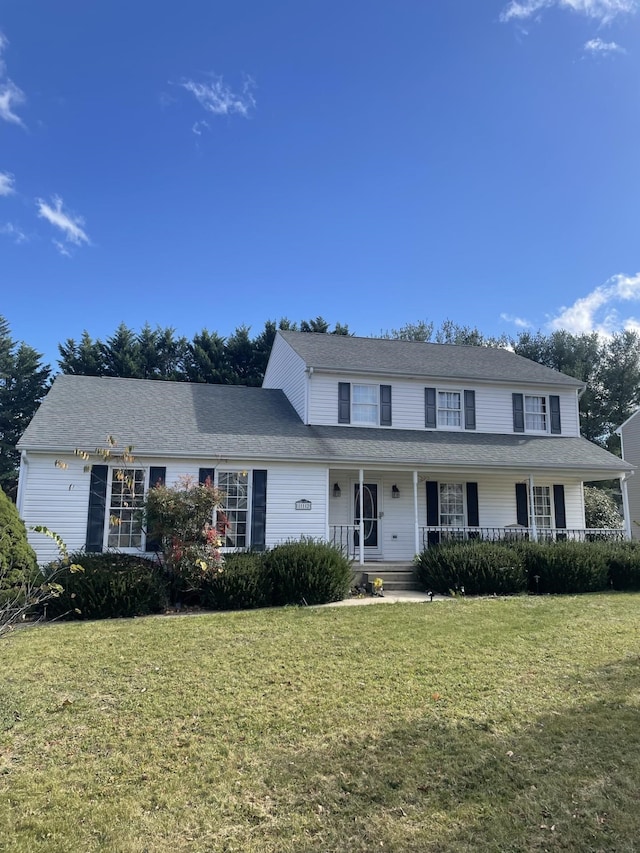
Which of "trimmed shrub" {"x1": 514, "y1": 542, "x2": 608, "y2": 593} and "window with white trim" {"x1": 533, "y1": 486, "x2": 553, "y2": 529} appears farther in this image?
"window with white trim" {"x1": 533, "y1": 486, "x2": 553, "y2": 529}

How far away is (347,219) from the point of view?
17.2 m

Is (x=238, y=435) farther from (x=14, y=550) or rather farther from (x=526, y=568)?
(x=526, y=568)

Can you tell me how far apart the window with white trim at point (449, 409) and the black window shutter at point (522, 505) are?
273 cm

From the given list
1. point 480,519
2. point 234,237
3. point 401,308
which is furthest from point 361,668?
point 401,308

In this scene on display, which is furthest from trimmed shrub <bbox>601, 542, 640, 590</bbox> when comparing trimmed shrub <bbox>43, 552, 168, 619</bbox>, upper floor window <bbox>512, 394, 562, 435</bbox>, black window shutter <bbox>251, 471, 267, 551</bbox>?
trimmed shrub <bbox>43, 552, 168, 619</bbox>

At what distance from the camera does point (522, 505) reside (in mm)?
17000

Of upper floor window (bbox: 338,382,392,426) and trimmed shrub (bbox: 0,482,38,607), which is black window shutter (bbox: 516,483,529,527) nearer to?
upper floor window (bbox: 338,382,392,426)

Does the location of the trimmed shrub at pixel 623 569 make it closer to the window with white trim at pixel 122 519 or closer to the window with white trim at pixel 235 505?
the window with white trim at pixel 235 505

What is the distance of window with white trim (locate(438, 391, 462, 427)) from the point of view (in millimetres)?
17516

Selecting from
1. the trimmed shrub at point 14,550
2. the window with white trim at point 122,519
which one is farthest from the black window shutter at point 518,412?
the trimmed shrub at point 14,550

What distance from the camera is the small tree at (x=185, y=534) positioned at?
35.1ft

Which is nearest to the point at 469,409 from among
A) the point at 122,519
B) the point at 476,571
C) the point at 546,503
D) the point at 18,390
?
the point at 546,503

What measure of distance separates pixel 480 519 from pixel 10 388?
95.0ft

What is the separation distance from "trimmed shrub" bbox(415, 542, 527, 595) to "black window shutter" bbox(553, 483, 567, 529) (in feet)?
18.2
